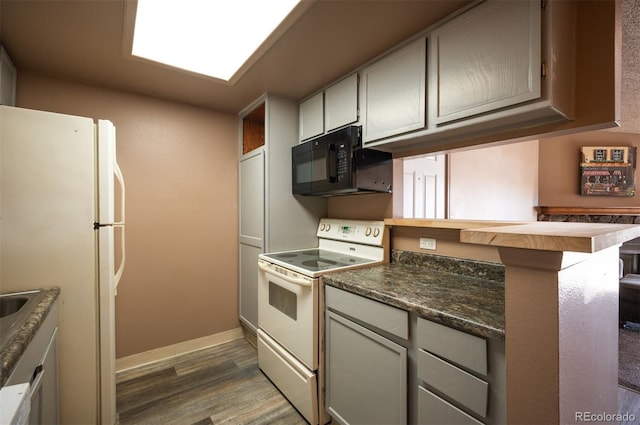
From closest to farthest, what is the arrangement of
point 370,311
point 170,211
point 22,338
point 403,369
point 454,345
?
1. point 22,338
2. point 454,345
3. point 403,369
4. point 370,311
5. point 170,211

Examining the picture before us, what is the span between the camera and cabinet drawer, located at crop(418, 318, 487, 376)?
2.98 ft

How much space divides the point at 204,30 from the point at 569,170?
497 centimetres

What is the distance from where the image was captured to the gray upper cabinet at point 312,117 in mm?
2143

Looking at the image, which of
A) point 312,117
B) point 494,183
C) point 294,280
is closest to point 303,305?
point 294,280

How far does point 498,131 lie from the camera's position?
1372mm

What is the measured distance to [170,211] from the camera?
2383 millimetres

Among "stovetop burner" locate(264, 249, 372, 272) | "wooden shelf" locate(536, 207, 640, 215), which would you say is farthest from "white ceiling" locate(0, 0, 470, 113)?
"wooden shelf" locate(536, 207, 640, 215)

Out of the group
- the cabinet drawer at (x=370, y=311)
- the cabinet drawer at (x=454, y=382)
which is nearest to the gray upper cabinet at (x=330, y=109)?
the cabinet drawer at (x=370, y=311)

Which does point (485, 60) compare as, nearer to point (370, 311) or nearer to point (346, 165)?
point (346, 165)

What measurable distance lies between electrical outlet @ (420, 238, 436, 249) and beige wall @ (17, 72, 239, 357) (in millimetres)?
1764

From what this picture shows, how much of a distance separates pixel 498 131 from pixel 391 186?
28.5 inches

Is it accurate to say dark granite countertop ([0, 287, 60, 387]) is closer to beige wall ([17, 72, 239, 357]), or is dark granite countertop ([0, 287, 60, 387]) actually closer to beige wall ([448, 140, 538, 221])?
beige wall ([17, 72, 239, 357])

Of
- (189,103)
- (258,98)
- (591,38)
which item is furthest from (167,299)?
(591,38)

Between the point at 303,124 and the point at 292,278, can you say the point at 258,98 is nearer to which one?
the point at 303,124
